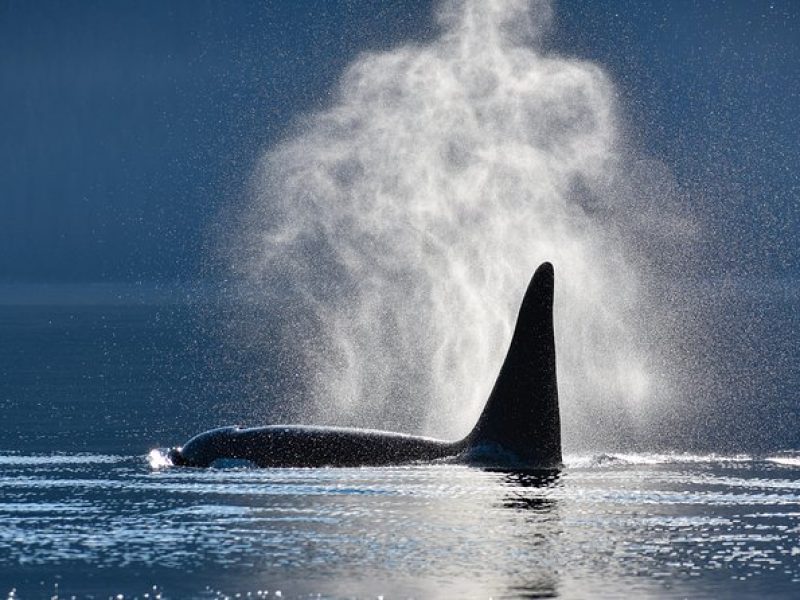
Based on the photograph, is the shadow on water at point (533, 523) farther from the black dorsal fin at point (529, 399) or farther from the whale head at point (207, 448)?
the whale head at point (207, 448)

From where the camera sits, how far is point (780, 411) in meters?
56.8

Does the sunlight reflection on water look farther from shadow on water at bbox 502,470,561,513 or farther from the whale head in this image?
the whale head

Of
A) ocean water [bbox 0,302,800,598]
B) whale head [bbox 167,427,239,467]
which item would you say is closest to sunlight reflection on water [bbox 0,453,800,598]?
ocean water [bbox 0,302,800,598]

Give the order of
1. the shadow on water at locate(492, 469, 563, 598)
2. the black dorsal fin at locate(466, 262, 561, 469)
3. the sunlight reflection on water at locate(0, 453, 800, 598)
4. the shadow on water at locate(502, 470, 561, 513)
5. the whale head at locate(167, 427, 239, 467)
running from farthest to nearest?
1. the whale head at locate(167, 427, 239, 467)
2. the black dorsal fin at locate(466, 262, 561, 469)
3. the shadow on water at locate(502, 470, 561, 513)
4. the sunlight reflection on water at locate(0, 453, 800, 598)
5. the shadow on water at locate(492, 469, 563, 598)

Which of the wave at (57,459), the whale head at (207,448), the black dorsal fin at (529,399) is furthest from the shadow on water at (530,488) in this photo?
the wave at (57,459)

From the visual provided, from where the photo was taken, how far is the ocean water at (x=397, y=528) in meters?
21.0

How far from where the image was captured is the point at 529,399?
31.5 m

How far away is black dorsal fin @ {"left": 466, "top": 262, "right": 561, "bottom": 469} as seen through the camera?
103ft

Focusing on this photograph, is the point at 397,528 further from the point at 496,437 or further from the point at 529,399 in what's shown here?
the point at 496,437

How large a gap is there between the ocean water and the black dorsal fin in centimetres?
73

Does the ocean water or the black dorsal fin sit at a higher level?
the black dorsal fin

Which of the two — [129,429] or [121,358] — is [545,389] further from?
[121,358]

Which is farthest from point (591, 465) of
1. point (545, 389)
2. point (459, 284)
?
point (459, 284)

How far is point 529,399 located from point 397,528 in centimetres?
688
